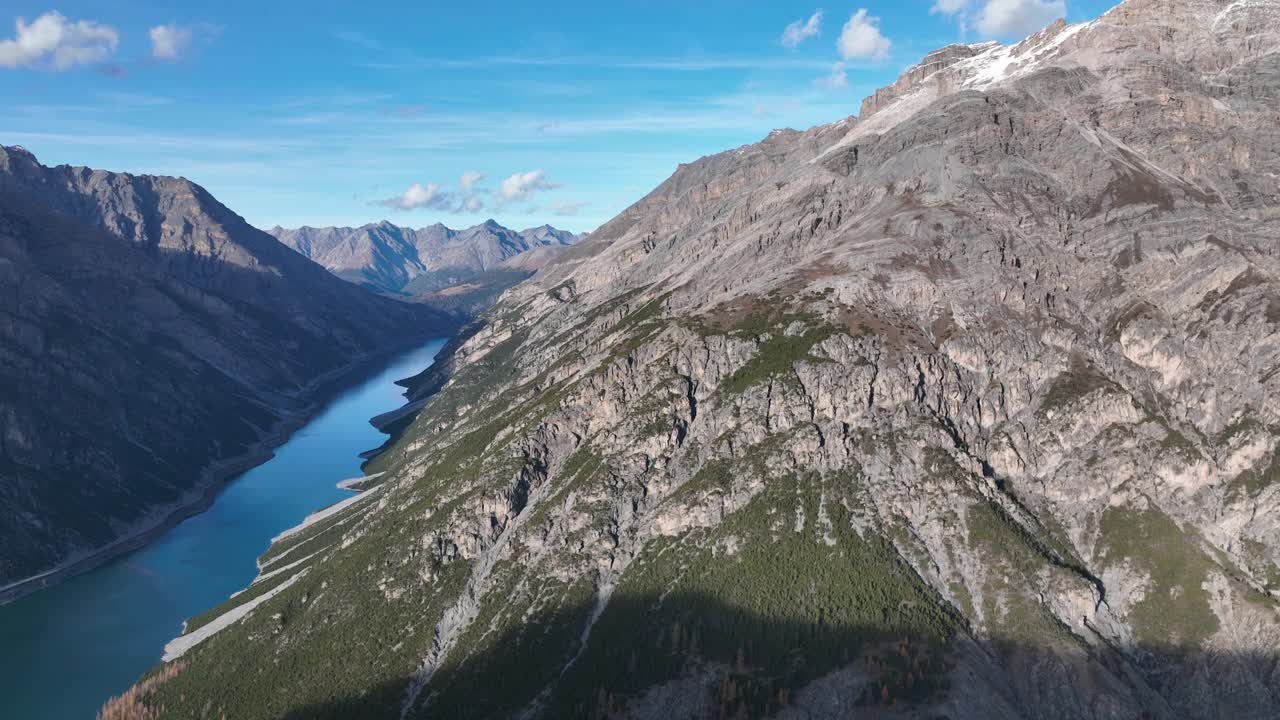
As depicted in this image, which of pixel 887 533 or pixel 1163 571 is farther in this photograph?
pixel 887 533

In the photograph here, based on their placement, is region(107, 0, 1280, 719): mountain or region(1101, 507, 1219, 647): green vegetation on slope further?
region(107, 0, 1280, 719): mountain

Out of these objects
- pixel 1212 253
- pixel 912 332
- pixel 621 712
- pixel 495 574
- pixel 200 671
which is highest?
pixel 1212 253

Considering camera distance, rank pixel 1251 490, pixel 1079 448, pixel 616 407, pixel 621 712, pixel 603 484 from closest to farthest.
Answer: pixel 621 712 < pixel 1251 490 < pixel 1079 448 < pixel 603 484 < pixel 616 407

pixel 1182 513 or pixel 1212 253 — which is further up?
pixel 1212 253

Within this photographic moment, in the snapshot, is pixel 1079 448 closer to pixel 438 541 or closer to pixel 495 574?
pixel 495 574

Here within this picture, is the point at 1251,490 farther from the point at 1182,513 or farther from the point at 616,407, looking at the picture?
the point at 616,407

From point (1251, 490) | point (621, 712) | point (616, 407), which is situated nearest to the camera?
point (621, 712)

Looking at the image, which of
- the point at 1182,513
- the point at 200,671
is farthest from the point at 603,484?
the point at 1182,513

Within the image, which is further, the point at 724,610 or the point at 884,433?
the point at 884,433

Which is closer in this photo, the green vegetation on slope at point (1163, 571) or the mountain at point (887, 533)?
the green vegetation on slope at point (1163, 571)

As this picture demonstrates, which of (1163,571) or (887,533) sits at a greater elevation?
(1163,571)
